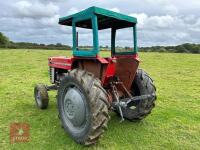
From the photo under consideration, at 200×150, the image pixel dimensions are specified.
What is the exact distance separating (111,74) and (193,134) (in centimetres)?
211

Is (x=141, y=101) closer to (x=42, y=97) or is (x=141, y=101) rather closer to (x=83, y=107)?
(x=83, y=107)

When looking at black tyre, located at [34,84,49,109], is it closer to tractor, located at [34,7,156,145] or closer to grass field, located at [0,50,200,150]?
grass field, located at [0,50,200,150]

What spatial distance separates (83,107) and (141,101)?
1441 millimetres

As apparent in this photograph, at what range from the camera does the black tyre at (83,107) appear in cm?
407

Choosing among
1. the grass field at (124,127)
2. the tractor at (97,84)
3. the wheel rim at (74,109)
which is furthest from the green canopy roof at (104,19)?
the wheel rim at (74,109)

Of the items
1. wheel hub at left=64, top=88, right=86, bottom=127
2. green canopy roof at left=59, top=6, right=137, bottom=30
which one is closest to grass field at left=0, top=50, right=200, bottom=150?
wheel hub at left=64, top=88, right=86, bottom=127

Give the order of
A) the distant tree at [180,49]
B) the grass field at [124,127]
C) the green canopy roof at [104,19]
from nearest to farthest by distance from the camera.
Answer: the green canopy roof at [104,19]
the grass field at [124,127]
the distant tree at [180,49]

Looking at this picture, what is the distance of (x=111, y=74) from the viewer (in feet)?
15.6

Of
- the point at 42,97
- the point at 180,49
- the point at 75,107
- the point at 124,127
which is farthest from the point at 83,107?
the point at 180,49

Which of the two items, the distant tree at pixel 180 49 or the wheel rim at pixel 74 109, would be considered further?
the distant tree at pixel 180 49

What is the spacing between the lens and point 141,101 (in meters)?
5.22

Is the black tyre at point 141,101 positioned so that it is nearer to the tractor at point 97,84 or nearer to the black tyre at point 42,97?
the tractor at point 97,84

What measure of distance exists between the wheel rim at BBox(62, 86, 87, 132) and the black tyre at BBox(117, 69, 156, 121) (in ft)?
4.16

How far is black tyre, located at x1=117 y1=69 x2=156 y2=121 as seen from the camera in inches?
206
